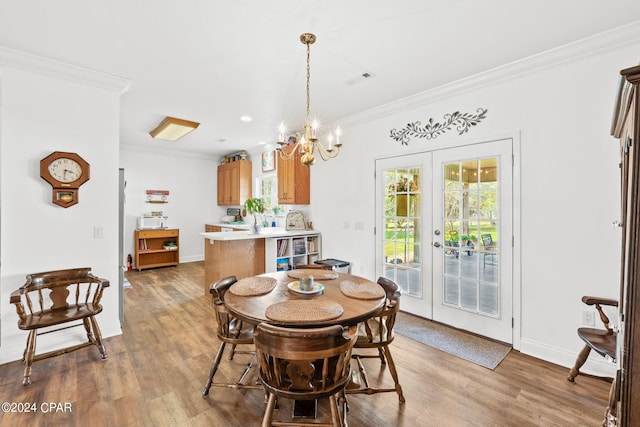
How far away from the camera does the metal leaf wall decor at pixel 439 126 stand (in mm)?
2953

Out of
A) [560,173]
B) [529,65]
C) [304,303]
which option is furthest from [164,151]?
[560,173]

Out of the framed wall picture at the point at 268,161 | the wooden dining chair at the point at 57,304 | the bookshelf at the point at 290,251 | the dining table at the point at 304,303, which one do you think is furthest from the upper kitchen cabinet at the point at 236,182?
the dining table at the point at 304,303

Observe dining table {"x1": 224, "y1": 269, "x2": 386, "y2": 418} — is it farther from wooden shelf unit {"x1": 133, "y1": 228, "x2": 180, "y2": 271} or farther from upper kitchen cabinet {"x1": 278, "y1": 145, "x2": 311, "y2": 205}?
wooden shelf unit {"x1": 133, "y1": 228, "x2": 180, "y2": 271}

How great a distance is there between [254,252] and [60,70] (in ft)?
9.49

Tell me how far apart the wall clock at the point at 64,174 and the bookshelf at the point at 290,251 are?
2.30m

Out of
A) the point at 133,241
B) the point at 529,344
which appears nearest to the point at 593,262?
the point at 529,344

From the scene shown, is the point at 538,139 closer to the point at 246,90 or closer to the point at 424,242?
the point at 424,242

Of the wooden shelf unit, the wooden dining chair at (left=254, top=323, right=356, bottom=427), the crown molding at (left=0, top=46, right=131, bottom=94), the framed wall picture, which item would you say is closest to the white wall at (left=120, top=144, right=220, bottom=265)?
the wooden shelf unit

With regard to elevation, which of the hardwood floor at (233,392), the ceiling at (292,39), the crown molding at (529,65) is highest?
the ceiling at (292,39)

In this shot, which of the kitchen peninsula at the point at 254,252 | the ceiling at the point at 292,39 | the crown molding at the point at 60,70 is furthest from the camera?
the kitchen peninsula at the point at 254,252

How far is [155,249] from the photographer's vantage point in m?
6.23

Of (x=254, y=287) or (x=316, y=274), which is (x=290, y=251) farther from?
(x=254, y=287)

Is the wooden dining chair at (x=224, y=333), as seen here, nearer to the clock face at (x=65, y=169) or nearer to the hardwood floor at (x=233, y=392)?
the hardwood floor at (x=233, y=392)

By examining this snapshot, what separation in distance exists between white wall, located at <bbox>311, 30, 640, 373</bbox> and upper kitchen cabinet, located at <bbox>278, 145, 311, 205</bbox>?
8.02 ft
